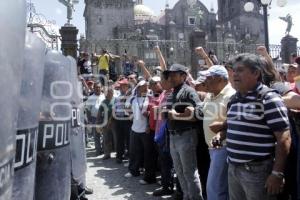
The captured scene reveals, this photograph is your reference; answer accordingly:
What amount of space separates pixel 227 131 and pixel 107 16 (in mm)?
52984

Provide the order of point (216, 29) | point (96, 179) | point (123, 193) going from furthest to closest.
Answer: point (216, 29) → point (96, 179) → point (123, 193)

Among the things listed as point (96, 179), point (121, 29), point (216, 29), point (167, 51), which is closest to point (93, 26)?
point (121, 29)

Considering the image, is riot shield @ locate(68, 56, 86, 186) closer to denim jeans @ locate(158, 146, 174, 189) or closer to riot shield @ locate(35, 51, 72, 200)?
riot shield @ locate(35, 51, 72, 200)

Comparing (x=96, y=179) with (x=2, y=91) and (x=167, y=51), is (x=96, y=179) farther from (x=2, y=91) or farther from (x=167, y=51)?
(x=167, y=51)

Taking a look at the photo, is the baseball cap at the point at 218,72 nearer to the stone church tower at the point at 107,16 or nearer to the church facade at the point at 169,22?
the church facade at the point at 169,22

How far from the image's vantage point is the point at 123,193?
6879 millimetres

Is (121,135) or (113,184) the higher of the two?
(121,135)

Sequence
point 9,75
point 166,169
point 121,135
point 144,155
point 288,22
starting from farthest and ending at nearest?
point 288,22 → point 121,135 → point 144,155 → point 166,169 → point 9,75

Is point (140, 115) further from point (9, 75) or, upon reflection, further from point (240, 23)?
point (240, 23)

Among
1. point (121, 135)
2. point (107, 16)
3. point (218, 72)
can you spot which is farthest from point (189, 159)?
point (107, 16)

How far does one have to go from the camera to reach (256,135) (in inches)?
133

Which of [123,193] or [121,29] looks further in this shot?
[121,29]

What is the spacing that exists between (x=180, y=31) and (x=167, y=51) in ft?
94.9

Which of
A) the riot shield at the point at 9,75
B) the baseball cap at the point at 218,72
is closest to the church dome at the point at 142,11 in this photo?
the baseball cap at the point at 218,72
